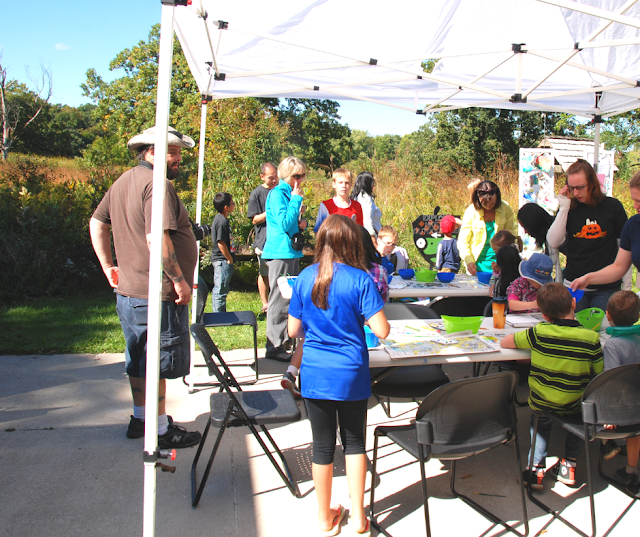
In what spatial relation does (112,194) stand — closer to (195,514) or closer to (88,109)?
(195,514)

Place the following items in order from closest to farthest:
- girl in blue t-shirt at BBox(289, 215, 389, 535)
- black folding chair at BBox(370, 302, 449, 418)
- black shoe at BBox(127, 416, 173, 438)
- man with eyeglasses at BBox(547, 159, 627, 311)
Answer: girl in blue t-shirt at BBox(289, 215, 389, 535) → black folding chair at BBox(370, 302, 449, 418) → black shoe at BBox(127, 416, 173, 438) → man with eyeglasses at BBox(547, 159, 627, 311)

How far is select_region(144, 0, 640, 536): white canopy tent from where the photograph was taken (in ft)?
12.9

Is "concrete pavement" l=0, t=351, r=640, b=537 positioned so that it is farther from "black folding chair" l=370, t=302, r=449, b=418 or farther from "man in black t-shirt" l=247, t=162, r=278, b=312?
"man in black t-shirt" l=247, t=162, r=278, b=312

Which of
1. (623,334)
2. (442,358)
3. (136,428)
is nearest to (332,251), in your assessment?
(442,358)

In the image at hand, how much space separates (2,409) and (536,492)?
3692mm

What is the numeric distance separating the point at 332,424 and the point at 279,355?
2690 mm

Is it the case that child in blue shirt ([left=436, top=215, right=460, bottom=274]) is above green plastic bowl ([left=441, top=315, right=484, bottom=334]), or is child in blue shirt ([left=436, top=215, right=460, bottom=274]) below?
above

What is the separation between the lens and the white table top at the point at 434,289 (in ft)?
14.0

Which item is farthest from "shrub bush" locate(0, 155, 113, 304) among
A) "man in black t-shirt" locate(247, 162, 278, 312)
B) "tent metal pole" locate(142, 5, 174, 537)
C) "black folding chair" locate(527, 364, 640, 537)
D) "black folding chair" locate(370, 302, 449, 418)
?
"black folding chair" locate(527, 364, 640, 537)

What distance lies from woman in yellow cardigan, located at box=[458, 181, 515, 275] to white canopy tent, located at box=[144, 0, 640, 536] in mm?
1095

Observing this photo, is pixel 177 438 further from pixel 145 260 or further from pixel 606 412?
pixel 606 412

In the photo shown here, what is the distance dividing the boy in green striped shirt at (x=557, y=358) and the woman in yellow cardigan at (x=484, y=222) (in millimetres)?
2508

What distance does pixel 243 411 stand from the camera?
101 inches

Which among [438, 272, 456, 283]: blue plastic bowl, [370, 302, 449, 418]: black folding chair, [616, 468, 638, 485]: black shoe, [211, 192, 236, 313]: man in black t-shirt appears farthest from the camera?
[211, 192, 236, 313]: man in black t-shirt
